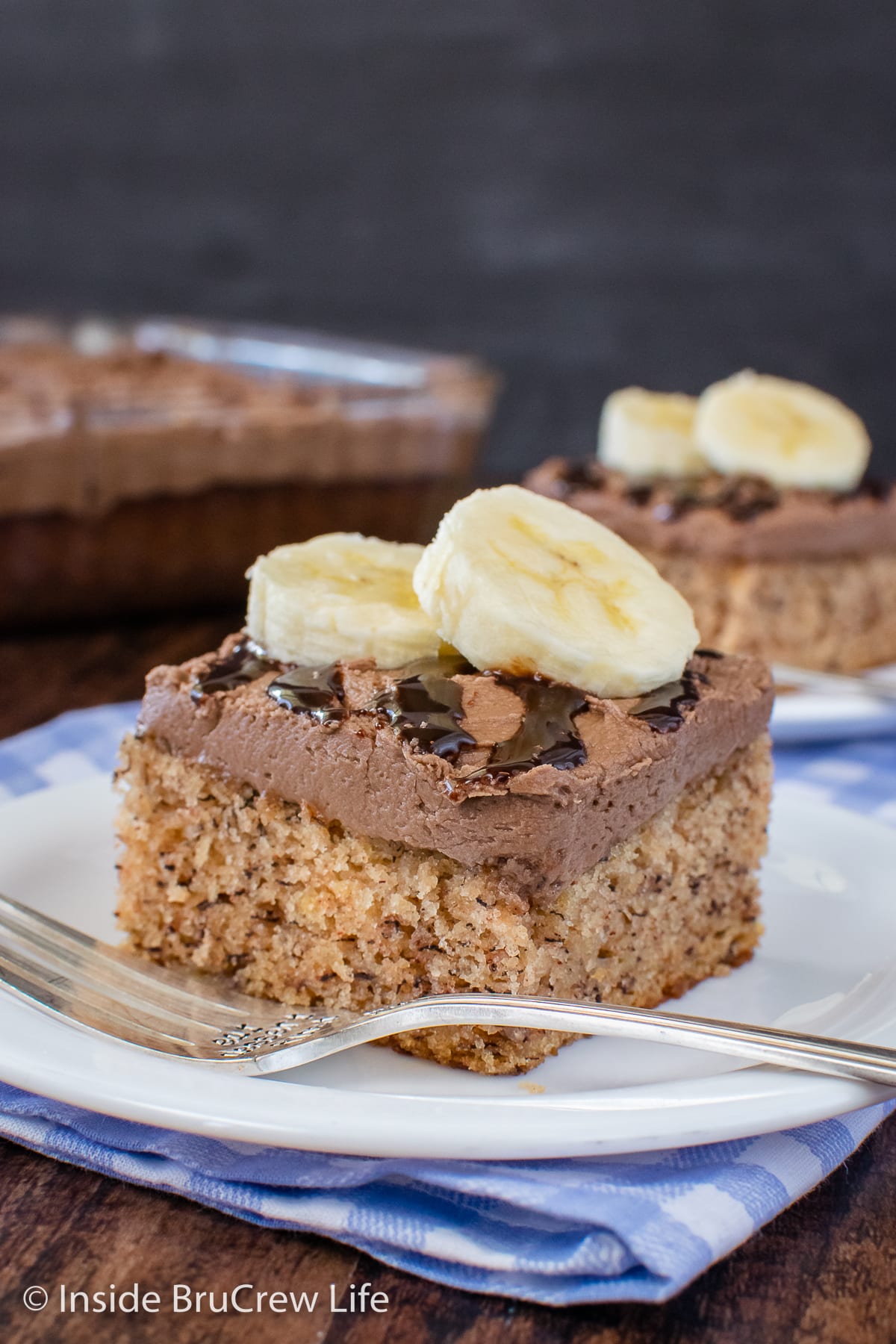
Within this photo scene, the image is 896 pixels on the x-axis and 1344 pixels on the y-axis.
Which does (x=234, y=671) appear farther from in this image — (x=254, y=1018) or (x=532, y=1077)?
(x=532, y=1077)

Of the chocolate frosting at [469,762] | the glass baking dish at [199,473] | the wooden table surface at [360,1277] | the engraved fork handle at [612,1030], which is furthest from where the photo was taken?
the glass baking dish at [199,473]

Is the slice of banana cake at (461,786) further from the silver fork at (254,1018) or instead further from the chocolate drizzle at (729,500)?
the chocolate drizzle at (729,500)

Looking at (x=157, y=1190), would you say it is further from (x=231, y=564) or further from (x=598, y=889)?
(x=231, y=564)

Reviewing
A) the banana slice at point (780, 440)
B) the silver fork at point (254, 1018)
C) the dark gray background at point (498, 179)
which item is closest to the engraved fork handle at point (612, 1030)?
the silver fork at point (254, 1018)

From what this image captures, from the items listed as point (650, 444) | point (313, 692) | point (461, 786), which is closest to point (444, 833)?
point (461, 786)

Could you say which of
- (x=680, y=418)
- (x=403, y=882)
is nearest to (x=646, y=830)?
(x=403, y=882)

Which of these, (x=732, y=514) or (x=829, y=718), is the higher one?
(x=732, y=514)

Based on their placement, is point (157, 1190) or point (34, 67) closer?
point (157, 1190)
